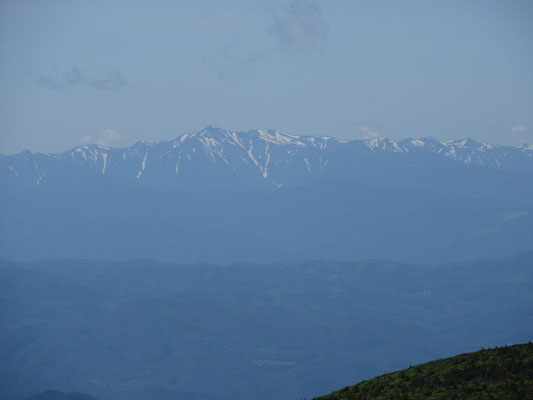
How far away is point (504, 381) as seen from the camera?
46.1m

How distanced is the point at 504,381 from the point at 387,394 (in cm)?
798

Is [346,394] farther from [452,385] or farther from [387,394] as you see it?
[452,385]

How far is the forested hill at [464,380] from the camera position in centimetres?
4494

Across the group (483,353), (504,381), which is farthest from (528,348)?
(504,381)

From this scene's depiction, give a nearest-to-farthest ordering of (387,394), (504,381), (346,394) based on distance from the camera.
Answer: (504,381)
(387,394)
(346,394)

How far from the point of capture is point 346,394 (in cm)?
5391

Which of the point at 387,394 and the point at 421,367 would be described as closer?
the point at 387,394

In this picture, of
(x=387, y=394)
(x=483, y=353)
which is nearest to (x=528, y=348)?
(x=483, y=353)

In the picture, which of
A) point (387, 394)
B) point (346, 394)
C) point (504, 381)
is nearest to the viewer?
point (504, 381)

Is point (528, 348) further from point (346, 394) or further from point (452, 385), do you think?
point (346, 394)

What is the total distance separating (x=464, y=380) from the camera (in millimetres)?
49281

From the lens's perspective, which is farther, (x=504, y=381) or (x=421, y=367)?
(x=421, y=367)

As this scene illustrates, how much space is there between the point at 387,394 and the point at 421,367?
7.59 m

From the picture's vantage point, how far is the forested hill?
4494 centimetres
